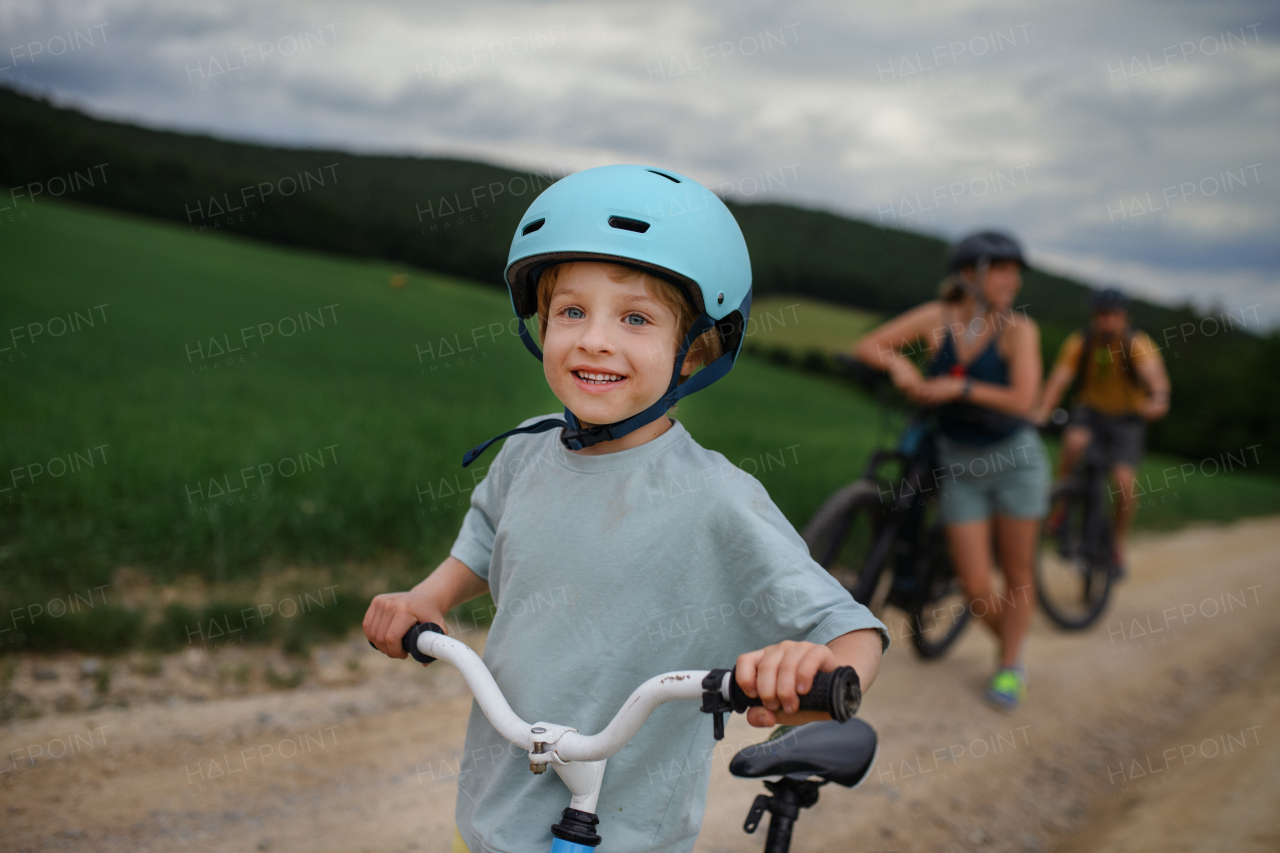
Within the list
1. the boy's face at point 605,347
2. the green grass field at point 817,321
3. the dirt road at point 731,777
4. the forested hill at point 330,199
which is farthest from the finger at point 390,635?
the forested hill at point 330,199

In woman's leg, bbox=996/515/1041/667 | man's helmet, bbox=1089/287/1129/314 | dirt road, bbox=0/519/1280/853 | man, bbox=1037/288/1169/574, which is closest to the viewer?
dirt road, bbox=0/519/1280/853

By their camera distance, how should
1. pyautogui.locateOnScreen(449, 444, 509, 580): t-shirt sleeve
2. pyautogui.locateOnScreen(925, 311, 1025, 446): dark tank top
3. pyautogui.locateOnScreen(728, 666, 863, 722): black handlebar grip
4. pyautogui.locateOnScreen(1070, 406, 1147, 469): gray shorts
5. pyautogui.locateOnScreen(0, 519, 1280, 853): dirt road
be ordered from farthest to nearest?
pyautogui.locateOnScreen(1070, 406, 1147, 469): gray shorts < pyautogui.locateOnScreen(925, 311, 1025, 446): dark tank top < pyautogui.locateOnScreen(0, 519, 1280, 853): dirt road < pyautogui.locateOnScreen(449, 444, 509, 580): t-shirt sleeve < pyautogui.locateOnScreen(728, 666, 863, 722): black handlebar grip

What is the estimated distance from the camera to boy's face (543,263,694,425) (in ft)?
5.52

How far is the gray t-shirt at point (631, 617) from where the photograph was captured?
64.5 inches

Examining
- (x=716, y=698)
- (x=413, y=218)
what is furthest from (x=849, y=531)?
(x=413, y=218)

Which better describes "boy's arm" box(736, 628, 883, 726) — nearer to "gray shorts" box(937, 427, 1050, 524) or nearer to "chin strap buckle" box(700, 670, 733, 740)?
"chin strap buckle" box(700, 670, 733, 740)

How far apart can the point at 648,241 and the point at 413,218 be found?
45.0m

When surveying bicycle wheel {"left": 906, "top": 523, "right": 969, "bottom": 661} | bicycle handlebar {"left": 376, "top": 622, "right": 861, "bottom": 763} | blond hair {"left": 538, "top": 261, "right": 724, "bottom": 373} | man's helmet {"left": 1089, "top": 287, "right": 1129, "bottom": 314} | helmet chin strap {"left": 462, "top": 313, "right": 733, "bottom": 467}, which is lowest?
bicycle wheel {"left": 906, "top": 523, "right": 969, "bottom": 661}

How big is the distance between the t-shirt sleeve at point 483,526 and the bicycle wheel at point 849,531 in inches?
89.8

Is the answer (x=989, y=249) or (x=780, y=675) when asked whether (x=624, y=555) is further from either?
(x=989, y=249)

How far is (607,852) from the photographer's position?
165 centimetres

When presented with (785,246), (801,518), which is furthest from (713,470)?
(785,246)

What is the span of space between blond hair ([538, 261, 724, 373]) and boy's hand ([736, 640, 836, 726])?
728 millimetres

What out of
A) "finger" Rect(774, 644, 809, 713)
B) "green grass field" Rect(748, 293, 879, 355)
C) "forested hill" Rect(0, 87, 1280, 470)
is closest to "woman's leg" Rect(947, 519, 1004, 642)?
"finger" Rect(774, 644, 809, 713)
